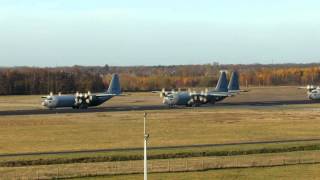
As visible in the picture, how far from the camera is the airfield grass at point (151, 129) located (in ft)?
257

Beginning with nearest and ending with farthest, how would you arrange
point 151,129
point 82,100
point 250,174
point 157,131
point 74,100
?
point 250,174 → point 157,131 → point 151,129 → point 74,100 → point 82,100

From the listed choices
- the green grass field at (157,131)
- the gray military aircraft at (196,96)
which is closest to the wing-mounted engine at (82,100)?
the gray military aircraft at (196,96)

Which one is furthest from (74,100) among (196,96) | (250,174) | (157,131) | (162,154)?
(250,174)

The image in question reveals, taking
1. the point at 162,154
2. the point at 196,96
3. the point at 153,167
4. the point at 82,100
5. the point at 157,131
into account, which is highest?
the point at 196,96

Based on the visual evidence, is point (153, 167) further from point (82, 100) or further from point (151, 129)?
point (82, 100)

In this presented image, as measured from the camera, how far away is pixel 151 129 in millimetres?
94000

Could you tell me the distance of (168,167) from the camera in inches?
2379

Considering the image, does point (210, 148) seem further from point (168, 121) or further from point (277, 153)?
point (168, 121)

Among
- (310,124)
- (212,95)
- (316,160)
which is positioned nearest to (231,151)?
(316,160)

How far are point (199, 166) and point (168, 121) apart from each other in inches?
1826

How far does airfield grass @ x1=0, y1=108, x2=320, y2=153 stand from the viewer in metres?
78.4

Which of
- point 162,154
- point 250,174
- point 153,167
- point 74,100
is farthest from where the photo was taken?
point 74,100

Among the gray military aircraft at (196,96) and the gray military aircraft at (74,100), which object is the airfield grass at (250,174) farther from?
the gray military aircraft at (196,96)

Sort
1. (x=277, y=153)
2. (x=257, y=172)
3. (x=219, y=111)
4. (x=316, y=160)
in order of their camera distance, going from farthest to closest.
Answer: (x=219, y=111)
(x=277, y=153)
(x=316, y=160)
(x=257, y=172)
